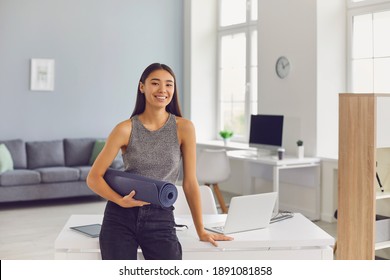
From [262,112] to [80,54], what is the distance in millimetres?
2669

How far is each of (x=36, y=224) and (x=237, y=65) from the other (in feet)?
12.0

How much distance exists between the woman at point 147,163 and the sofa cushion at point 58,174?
4865 millimetres

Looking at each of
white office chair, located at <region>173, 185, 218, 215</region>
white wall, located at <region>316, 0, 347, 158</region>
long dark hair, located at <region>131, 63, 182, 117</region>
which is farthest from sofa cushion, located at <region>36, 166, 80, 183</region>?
long dark hair, located at <region>131, 63, 182, 117</region>

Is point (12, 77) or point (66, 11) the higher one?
point (66, 11)

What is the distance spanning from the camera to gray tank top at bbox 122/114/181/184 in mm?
2084

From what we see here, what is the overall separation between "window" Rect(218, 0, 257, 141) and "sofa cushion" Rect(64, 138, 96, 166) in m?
2.02

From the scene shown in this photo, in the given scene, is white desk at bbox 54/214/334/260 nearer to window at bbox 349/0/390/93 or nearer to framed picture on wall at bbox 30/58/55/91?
window at bbox 349/0/390/93

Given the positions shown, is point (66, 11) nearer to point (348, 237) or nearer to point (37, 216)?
point (37, 216)

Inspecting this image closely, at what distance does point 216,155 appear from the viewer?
6145 mm

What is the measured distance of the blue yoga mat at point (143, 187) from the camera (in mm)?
1860

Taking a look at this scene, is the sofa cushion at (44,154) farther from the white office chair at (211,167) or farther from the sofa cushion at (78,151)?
the white office chair at (211,167)

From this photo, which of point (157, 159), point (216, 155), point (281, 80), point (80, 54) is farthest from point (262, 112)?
point (157, 159)

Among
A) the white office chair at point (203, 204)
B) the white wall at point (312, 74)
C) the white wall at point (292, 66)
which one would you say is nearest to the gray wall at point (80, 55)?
the white wall at point (292, 66)

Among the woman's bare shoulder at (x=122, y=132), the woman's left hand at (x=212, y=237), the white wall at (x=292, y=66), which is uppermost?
the white wall at (x=292, y=66)
